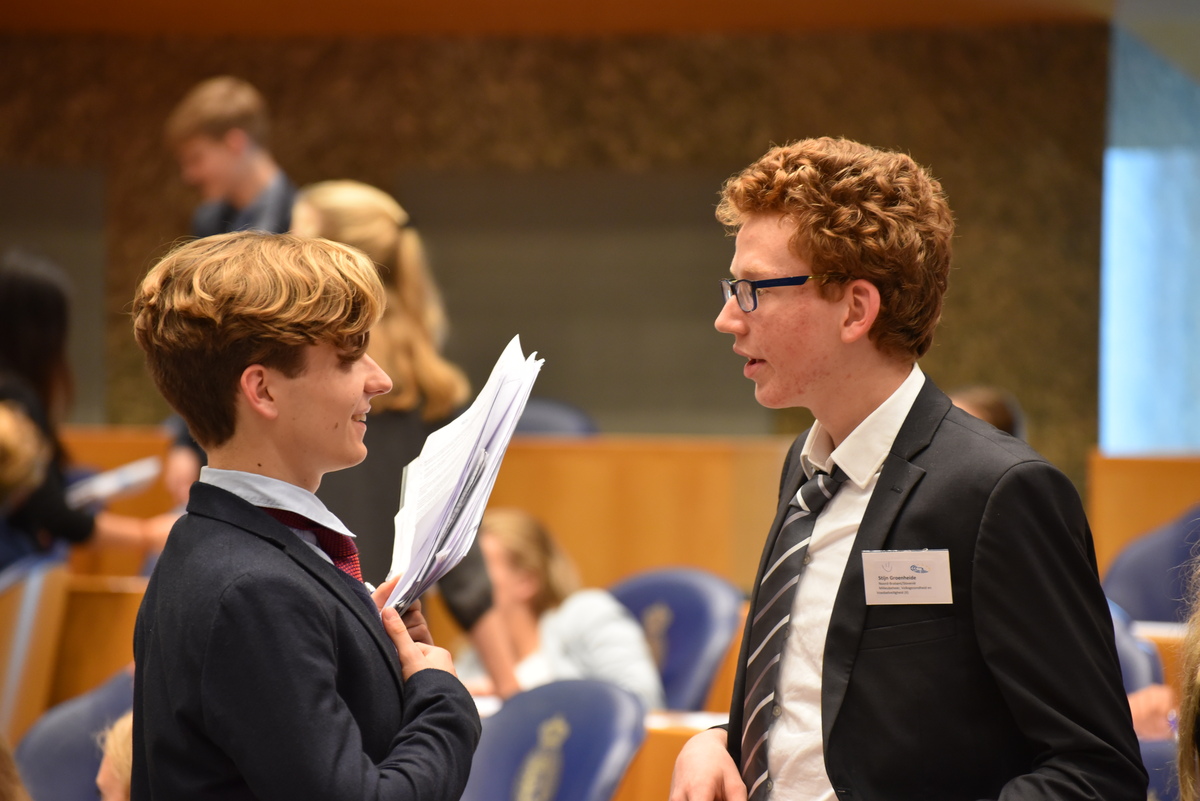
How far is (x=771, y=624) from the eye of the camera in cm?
142

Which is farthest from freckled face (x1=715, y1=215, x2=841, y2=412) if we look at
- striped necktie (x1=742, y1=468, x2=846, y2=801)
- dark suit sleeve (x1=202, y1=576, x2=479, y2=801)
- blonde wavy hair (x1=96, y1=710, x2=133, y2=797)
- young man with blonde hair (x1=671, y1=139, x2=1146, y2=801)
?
blonde wavy hair (x1=96, y1=710, x2=133, y2=797)

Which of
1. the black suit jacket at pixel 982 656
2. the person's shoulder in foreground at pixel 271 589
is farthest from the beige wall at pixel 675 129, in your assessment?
the person's shoulder in foreground at pixel 271 589

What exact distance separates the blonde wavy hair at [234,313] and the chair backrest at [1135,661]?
80.7 inches

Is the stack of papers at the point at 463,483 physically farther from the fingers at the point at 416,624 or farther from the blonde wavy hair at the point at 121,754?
the blonde wavy hair at the point at 121,754

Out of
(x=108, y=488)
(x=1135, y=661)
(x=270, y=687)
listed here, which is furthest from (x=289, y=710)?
(x=108, y=488)

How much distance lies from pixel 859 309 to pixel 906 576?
1.02 ft

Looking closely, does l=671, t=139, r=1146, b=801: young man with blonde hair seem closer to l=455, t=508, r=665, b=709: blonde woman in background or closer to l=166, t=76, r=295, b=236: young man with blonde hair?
l=455, t=508, r=665, b=709: blonde woman in background

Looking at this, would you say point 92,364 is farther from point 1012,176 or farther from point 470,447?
point 470,447

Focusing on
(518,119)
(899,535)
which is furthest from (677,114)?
(899,535)

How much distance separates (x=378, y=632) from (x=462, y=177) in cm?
684

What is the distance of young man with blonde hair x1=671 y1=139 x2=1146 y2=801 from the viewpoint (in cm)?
123

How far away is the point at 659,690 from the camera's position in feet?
11.5

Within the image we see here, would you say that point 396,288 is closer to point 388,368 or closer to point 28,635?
point 388,368

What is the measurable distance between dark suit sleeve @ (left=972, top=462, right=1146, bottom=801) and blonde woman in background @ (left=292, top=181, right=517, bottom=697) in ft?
5.14
